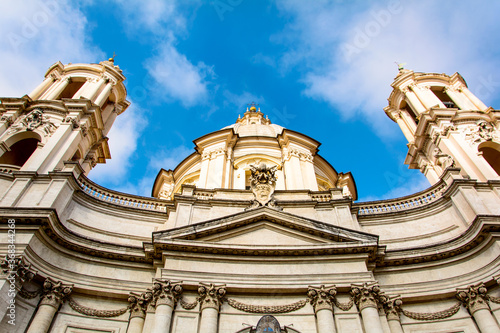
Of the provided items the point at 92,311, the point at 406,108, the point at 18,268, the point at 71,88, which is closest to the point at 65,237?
the point at 18,268

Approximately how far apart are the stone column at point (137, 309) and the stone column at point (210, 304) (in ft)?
5.59

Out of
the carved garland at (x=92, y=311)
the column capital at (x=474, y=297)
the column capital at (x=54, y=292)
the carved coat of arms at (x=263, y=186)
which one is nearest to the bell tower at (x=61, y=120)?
the column capital at (x=54, y=292)

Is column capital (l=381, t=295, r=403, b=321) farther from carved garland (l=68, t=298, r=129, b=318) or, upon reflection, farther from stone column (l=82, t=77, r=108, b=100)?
stone column (l=82, t=77, r=108, b=100)

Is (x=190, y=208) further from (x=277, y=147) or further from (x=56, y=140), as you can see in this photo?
(x=277, y=147)

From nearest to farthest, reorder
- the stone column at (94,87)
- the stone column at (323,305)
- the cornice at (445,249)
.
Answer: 1. the stone column at (323,305)
2. the cornice at (445,249)
3. the stone column at (94,87)

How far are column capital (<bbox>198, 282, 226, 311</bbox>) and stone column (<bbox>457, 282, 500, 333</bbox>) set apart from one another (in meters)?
7.83

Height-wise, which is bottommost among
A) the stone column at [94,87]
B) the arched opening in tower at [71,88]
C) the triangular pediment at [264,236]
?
the triangular pediment at [264,236]

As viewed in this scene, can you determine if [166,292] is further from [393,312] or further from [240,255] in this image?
[393,312]

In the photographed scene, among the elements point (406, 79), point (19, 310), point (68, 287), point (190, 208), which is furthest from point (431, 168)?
point (19, 310)

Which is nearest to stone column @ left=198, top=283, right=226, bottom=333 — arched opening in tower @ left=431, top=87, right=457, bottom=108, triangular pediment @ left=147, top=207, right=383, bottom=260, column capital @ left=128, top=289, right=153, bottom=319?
triangular pediment @ left=147, top=207, right=383, bottom=260

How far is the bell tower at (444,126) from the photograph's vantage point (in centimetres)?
1761

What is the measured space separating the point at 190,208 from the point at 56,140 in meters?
7.24

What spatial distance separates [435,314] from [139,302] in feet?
31.9

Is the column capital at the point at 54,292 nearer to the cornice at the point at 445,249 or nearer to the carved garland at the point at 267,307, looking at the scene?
the carved garland at the point at 267,307
